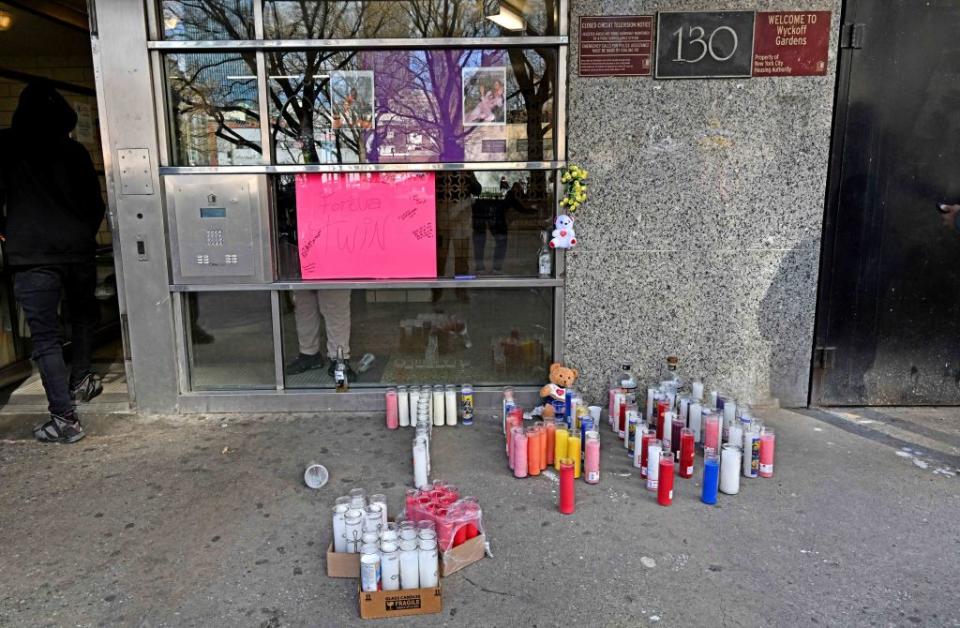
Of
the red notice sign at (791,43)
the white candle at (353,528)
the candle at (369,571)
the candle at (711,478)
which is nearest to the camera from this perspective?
the candle at (369,571)

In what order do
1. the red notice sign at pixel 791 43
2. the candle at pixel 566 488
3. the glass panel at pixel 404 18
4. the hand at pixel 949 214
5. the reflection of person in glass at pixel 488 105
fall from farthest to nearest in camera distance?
the reflection of person in glass at pixel 488 105 < the glass panel at pixel 404 18 < the red notice sign at pixel 791 43 < the hand at pixel 949 214 < the candle at pixel 566 488

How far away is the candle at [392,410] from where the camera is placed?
4.26 m

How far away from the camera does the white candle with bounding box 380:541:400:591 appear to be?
2.41m

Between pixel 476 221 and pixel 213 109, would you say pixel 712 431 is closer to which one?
pixel 476 221

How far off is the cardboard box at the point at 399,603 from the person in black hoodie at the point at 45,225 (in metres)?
2.77

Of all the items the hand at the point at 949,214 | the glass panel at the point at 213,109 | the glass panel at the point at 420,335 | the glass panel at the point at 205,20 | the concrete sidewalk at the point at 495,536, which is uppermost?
the glass panel at the point at 205,20

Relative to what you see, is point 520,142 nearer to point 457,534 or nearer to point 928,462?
point 457,534

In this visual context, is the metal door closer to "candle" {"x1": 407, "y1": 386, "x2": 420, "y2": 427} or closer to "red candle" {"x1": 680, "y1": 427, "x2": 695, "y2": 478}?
"red candle" {"x1": 680, "y1": 427, "x2": 695, "y2": 478}

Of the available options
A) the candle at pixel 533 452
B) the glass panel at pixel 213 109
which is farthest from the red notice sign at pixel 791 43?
the glass panel at pixel 213 109

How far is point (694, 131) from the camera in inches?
168

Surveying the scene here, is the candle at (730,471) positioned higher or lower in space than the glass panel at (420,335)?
lower

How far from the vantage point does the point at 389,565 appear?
2.41 metres

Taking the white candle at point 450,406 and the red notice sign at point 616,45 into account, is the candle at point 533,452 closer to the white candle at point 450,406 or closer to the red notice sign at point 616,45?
the white candle at point 450,406

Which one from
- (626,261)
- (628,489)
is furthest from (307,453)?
(626,261)
